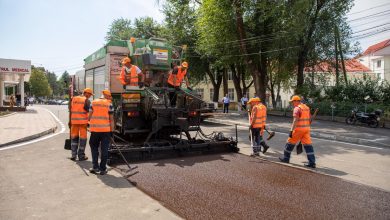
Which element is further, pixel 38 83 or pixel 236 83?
pixel 38 83

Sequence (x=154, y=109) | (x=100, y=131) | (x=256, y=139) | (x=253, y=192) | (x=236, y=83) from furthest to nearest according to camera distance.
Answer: (x=236, y=83)
(x=256, y=139)
(x=154, y=109)
(x=100, y=131)
(x=253, y=192)

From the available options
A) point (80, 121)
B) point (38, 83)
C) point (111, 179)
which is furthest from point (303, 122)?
point (38, 83)

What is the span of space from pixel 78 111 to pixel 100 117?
1363 mm

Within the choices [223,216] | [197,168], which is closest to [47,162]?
[197,168]

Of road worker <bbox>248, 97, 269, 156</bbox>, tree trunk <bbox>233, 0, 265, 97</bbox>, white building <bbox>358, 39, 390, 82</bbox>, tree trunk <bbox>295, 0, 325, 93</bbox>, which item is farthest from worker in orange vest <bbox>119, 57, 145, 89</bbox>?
white building <bbox>358, 39, 390, 82</bbox>

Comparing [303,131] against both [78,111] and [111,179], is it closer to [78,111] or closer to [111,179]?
[111,179]

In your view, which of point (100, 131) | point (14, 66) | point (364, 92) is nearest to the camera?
point (100, 131)

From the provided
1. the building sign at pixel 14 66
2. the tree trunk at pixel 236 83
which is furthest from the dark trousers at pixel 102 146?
the building sign at pixel 14 66

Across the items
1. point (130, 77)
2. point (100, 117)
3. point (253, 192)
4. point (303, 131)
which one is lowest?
point (253, 192)

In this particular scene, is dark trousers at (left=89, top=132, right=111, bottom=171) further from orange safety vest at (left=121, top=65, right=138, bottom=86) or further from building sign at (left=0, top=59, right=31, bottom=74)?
building sign at (left=0, top=59, right=31, bottom=74)

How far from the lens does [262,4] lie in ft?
66.2

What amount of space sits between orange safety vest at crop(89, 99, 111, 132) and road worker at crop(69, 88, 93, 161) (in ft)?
3.20

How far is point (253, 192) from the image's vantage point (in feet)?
17.6

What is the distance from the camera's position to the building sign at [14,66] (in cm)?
2831
